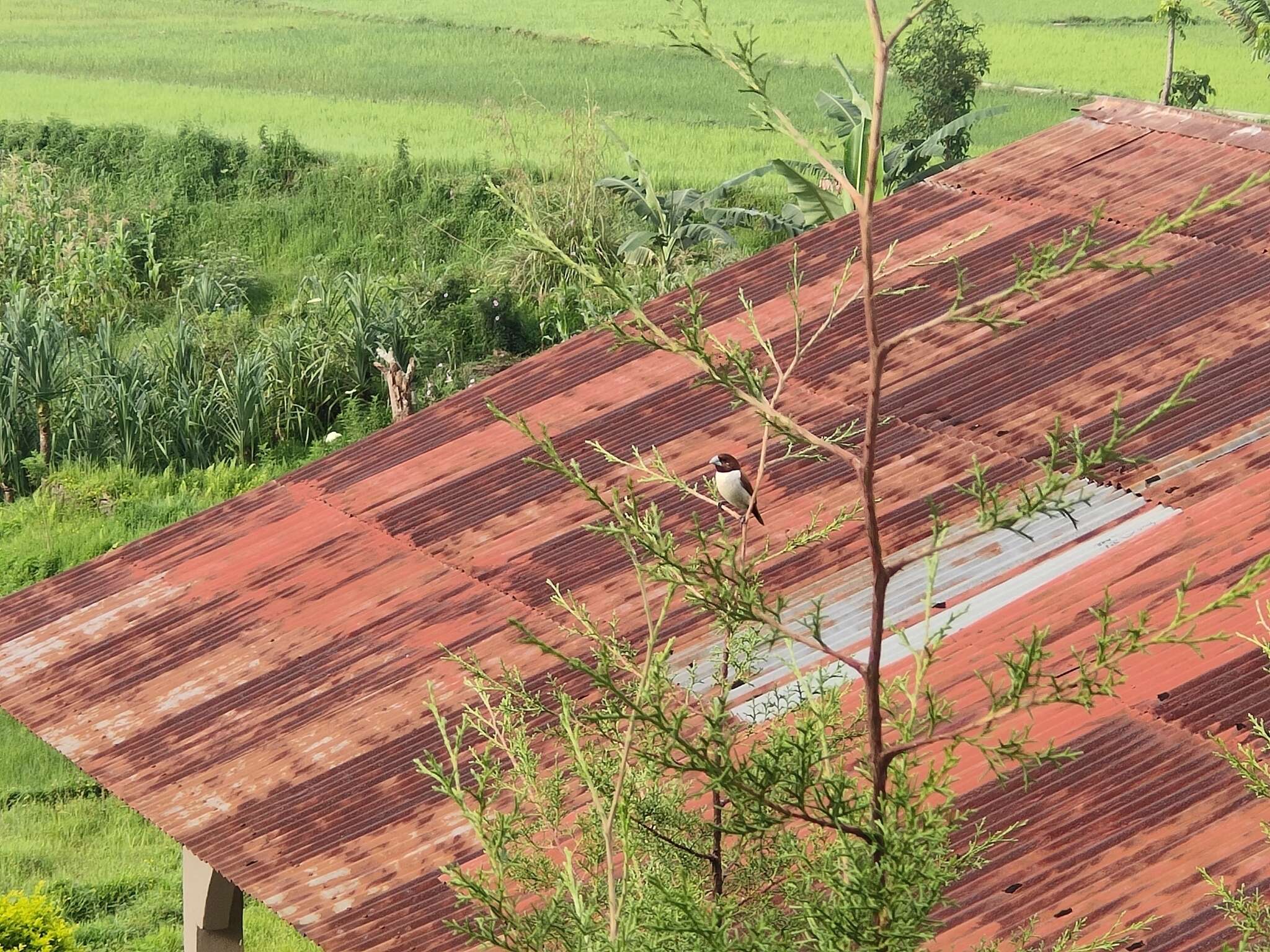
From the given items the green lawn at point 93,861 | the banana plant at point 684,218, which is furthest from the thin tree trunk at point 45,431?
the banana plant at point 684,218

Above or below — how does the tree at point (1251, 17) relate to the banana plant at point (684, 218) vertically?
above

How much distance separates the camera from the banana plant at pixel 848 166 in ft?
43.2

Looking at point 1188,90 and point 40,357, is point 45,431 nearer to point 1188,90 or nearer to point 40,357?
point 40,357

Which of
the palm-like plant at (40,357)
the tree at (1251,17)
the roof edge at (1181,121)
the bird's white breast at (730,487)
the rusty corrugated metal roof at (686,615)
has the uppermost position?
the roof edge at (1181,121)

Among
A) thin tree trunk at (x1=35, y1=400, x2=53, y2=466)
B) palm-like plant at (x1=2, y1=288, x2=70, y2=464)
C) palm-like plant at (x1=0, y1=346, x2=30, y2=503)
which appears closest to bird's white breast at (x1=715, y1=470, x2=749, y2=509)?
palm-like plant at (x1=2, y1=288, x2=70, y2=464)

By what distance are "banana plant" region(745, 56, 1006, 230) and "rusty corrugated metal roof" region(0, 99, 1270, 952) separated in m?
3.46

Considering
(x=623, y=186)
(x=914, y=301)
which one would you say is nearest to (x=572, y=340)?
(x=914, y=301)

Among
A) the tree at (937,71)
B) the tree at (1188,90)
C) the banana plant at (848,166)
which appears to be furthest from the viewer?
the tree at (1188,90)

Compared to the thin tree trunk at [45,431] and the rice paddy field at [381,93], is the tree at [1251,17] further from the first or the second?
the thin tree trunk at [45,431]

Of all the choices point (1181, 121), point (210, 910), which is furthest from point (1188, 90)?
point (210, 910)

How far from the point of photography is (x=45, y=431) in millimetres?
14547

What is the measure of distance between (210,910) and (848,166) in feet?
30.0

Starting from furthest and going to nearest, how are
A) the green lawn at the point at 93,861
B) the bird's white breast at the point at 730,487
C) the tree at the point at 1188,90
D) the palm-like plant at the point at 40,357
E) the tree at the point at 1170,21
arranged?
the tree at the point at 1188,90 → the tree at the point at 1170,21 → the palm-like plant at the point at 40,357 → the green lawn at the point at 93,861 → the bird's white breast at the point at 730,487

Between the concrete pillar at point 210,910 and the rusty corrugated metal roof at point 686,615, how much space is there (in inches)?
32.5
